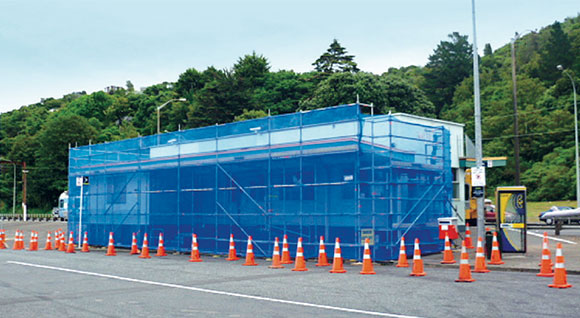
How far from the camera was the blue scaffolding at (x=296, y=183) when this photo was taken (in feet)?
62.3

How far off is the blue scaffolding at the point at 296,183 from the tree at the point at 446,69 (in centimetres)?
6960

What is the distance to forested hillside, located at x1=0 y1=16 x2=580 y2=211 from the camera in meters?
62.1

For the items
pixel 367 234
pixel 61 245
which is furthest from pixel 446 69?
pixel 367 234

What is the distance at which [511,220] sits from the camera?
61.1 feet

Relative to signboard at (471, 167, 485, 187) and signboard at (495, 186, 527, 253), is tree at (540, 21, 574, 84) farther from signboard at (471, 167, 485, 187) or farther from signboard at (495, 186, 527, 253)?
signboard at (471, 167, 485, 187)

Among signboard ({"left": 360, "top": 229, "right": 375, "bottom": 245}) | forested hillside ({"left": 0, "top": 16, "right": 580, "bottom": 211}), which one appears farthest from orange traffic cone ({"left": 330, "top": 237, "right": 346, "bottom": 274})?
forested hillside ({"left": 0, "top": 16, "right": 580, "bottom": 211})

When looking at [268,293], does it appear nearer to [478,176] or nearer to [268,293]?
[268,293]

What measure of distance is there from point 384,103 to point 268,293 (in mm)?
48267

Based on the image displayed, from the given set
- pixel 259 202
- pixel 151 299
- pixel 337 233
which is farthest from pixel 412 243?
pixel 151 299

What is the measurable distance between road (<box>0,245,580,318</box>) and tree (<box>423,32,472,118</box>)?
77.7m

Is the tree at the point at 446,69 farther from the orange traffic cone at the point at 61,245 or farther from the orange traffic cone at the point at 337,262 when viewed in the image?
the orange traffic cone at the point at 337,262

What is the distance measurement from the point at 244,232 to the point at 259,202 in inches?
47.5

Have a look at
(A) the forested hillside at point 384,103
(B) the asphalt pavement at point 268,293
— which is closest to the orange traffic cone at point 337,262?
(B) the asphalt pavement at point 268,293

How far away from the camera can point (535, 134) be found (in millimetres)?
66688
